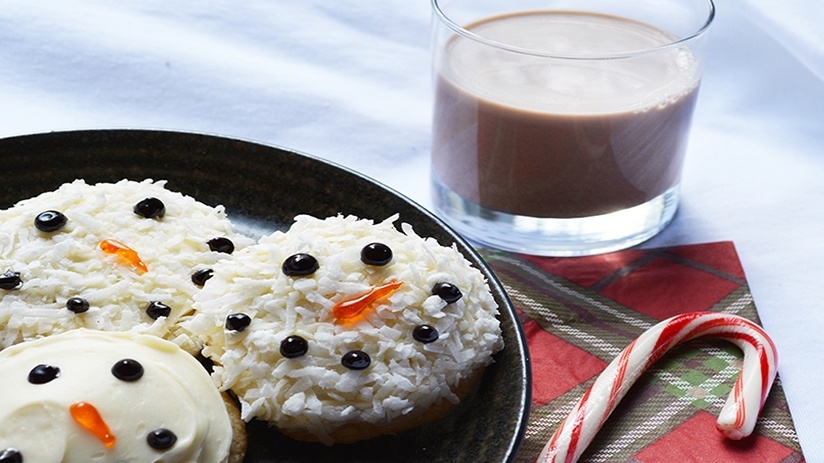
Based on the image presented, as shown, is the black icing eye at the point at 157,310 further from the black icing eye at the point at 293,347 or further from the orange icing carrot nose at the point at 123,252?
the black icing eye at the point at 293,347

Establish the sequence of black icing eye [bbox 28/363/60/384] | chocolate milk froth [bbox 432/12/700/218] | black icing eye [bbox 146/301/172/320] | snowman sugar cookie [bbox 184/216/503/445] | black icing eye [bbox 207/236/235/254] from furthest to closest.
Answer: chocolate milk froth [bbox 432/12/700/218] < black icing eye [bbox 207/236/235/254] < black icing eye [bbox 146/301/172/320] < snowman sugar cookie [bbox 184/216/503/445] < black icing eye [bbox 28/363/60/384]

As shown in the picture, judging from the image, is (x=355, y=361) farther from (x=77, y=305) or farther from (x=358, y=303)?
(x=77, y=305)

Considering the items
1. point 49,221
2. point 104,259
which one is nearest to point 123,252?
point 104,259

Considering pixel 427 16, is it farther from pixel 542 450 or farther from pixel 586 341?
pixel 542 450

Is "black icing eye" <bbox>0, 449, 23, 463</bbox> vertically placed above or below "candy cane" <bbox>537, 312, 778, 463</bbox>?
above

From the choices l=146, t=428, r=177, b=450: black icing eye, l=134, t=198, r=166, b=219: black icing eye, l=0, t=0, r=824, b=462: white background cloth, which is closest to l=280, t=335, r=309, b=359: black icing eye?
l=146, t=428, r=177, b=450: black icing eye

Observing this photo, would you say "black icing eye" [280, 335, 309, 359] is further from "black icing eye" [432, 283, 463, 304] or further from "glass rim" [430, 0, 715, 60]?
"glass rim" [430, 0, 715, 60]

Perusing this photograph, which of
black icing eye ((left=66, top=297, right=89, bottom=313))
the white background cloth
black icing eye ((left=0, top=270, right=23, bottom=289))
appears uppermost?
black icing eye ((left=0, top=270, right=23, bottom=289))

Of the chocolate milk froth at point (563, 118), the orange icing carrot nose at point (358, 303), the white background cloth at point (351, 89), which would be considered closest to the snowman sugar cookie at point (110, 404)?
the orange icing carrot nose at point (358, 303)
